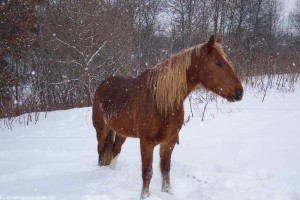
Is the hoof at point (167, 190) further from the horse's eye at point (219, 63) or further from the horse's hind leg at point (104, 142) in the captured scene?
the horse's eye at point (219, 63)

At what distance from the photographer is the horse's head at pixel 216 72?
3404mm

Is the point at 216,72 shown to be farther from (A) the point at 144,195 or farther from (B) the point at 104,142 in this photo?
(B) the point at 104,142

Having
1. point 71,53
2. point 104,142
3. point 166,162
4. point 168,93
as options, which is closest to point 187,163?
point 166,162

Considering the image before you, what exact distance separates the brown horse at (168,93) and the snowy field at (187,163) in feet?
1.90

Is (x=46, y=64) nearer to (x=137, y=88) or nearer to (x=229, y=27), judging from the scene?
(x=137, y=88)

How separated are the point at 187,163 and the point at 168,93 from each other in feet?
5.57

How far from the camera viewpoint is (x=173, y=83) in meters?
3.64

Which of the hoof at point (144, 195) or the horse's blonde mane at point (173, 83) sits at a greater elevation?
the horse's blonde mane at point (173, 83)

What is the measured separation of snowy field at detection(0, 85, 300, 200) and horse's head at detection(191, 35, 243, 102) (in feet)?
4.14

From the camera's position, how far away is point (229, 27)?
89.5 feet

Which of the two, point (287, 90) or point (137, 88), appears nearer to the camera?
point (137, 88)

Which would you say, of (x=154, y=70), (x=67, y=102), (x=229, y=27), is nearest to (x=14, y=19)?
(x=67, y=102)

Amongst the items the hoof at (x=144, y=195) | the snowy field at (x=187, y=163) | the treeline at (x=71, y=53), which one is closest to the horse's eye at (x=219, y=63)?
the snowy field at (x=187, y=163)

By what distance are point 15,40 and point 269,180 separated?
12403mm
